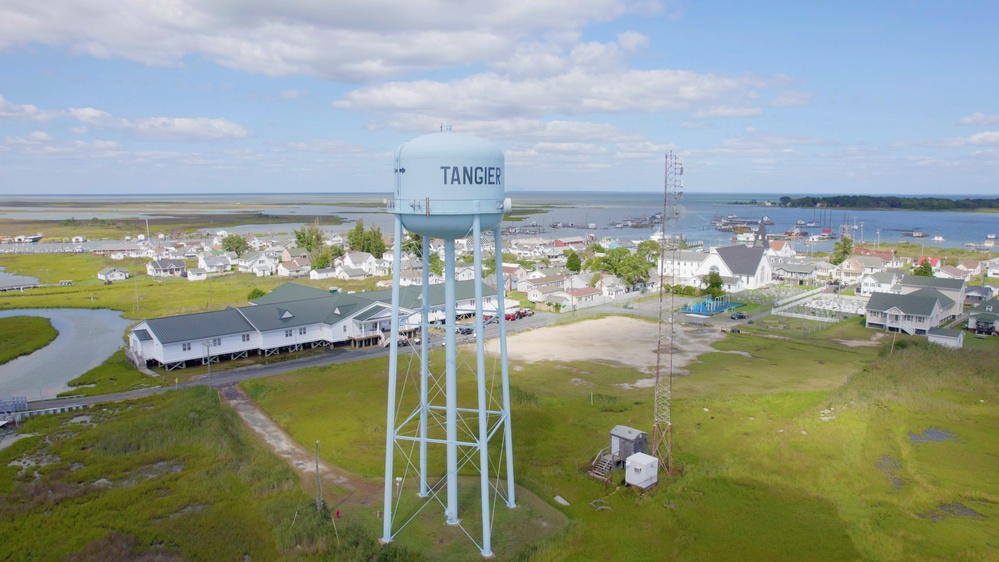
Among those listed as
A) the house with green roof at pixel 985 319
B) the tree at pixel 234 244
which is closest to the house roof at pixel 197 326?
the house with green roof at pixel 985 319

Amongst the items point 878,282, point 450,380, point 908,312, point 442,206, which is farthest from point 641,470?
point 878,282

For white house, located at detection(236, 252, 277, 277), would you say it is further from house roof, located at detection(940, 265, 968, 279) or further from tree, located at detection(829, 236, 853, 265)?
house roof, located at detection(940, 265, 968, 279)

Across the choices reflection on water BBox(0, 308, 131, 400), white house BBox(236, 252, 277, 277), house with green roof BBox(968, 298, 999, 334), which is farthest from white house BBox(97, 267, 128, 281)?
house with green roof BBox(968, 298, 999, 334)

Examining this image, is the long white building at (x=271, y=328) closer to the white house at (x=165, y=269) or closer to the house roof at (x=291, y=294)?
the house roof at (x=291, y=294)

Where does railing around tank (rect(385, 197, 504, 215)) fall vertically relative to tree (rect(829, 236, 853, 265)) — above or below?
above

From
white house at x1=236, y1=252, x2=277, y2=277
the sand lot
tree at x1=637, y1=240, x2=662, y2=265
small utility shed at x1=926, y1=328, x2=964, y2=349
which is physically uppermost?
tree at x1=637, y1=240, x2=662, y2=265
